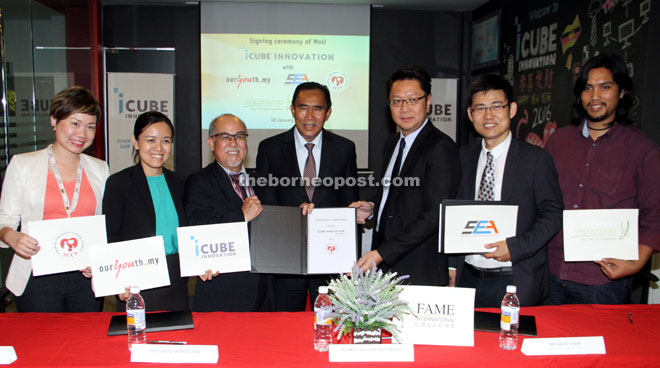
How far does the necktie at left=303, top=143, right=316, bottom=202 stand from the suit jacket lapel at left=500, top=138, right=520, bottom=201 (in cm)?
126

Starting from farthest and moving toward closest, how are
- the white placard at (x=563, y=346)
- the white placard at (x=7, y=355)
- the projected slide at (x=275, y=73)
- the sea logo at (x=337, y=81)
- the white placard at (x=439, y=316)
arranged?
1. the sea logo at (x=337, y=81)
2. the projected slide at (x=275, y=73)
3. the white placard at (x=439, y=316)
4. the white placard at (x=563, y=346)
5. the white placard at (x=7, y=355)

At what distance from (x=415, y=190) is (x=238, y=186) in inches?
42.2

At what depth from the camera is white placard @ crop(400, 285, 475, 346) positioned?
199 centimetres

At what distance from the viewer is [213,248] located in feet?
8.46

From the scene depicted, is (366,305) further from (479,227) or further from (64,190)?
(64,190)

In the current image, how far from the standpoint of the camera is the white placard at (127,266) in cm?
226

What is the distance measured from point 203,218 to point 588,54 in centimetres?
439

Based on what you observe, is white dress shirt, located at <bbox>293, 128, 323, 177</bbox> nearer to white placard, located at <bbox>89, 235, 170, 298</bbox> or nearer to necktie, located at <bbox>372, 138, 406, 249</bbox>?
necktie, located at <bbox>372, 138, 406, 249</bbox>

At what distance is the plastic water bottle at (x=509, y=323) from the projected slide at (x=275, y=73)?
6046mm

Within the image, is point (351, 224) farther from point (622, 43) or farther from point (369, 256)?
point (622, 43)

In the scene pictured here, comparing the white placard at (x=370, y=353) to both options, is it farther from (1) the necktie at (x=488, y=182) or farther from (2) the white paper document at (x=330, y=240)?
(1) the necktie at (x=488, y=182)

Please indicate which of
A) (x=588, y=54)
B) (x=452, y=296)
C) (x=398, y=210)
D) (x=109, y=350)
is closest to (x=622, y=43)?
(x=588, y=54)

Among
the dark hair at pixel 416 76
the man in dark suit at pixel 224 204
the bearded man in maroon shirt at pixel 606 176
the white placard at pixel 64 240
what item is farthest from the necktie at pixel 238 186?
the bearded man in maroon shirt at pixel 606 176

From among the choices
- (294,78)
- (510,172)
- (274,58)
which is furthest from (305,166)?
(274,58)
